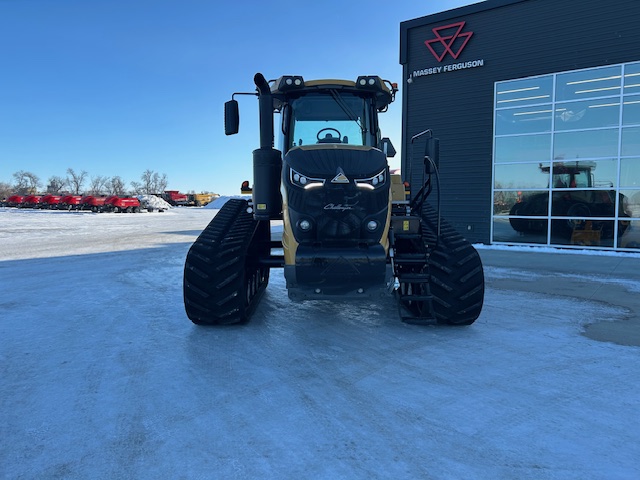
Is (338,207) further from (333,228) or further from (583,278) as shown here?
(583,278)

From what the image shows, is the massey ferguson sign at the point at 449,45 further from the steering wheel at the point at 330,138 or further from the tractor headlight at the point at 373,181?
the tractor headlight at the point at 373,181

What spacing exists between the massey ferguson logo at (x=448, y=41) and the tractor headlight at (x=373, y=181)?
494 inches

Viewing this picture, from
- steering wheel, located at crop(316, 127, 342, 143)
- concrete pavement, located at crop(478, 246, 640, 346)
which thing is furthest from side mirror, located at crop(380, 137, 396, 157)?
concrete pavement, located at crop(478, 246, 640, 346)

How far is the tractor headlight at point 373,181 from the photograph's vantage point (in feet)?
13.9

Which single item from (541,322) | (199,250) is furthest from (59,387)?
(541,322)

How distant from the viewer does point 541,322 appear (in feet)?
16.7

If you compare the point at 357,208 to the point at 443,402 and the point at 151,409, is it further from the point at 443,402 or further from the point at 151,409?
the point at 151,409

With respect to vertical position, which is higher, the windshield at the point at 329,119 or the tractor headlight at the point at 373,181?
the windshield at the point at 329,119

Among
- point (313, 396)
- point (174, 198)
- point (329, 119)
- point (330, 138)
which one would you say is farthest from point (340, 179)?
point (174, 198)

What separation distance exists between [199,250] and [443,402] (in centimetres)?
297

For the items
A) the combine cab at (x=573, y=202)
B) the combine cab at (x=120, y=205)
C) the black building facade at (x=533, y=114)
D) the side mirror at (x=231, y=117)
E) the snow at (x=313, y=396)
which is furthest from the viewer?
the combine cab at (x=120, y=205)

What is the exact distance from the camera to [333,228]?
168 inches

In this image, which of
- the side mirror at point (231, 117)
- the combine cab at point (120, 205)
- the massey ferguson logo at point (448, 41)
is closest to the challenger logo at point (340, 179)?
the side mirror at point (231, 117)

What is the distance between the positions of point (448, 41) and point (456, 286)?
12994 millimetres
